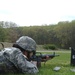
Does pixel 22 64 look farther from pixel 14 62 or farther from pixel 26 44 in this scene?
pixel 26 44

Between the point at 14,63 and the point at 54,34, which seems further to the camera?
the point at 54,34

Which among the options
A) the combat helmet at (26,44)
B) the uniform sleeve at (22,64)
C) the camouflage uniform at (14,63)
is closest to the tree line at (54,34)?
the combat helmet at (26,44)

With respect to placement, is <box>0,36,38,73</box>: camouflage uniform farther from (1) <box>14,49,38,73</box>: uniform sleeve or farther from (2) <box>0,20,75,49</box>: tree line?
(2) <box>0,20,75,49</box>: tree line

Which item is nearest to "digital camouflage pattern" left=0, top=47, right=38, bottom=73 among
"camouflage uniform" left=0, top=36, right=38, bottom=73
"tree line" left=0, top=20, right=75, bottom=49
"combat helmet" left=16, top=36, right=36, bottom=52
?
"camouflage uniform" left=0, top=36, right=38, bottom=73

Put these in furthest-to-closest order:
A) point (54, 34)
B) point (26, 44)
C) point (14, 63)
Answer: point (54, 34) < point (26, 44) < point (14, 63)

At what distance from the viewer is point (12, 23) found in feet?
257

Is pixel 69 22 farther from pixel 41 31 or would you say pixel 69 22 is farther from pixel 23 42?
pixel 23 42

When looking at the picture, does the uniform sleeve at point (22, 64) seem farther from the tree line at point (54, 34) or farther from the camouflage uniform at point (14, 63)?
the tree line at point (54, 34)

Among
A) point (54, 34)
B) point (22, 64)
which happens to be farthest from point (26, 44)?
point (54, 34)

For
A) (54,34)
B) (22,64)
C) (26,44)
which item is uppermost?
(26,44)

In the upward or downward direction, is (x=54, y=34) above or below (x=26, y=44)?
below

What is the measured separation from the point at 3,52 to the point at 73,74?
2432mm

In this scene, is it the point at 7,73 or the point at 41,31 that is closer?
the point at 7,73

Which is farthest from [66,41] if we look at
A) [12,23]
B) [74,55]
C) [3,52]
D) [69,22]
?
[3,52]
